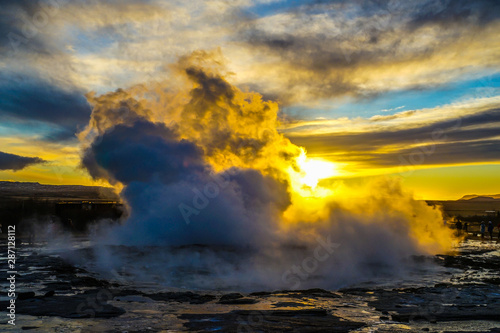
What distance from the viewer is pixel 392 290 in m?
15.5

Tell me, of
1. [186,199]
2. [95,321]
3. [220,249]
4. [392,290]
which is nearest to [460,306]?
[392,290]

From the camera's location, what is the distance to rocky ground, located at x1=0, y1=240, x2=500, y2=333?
10.1 metres

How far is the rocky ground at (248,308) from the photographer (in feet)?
33.3

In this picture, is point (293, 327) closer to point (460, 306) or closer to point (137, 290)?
point (460, 306)
